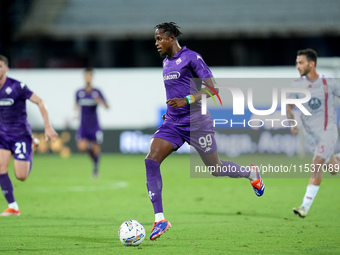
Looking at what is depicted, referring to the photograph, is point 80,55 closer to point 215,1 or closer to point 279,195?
point 215,1

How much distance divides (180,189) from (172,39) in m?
6.75

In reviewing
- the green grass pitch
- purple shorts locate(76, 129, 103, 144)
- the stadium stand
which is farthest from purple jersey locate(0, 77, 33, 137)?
the stadium stand

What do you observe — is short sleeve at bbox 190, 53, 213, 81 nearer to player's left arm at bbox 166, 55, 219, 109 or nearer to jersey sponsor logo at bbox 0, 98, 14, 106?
player's left arm at bbox 166, 55, 219, 109

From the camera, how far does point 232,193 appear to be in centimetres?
1410

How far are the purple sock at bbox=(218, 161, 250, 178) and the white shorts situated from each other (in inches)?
54.9

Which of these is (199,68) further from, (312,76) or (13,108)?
(13,108)

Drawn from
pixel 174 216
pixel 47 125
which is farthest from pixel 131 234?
pixel 47 125

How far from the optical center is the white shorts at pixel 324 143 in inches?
396

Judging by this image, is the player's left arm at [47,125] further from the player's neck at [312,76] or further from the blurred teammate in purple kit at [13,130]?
the player's neck at [312,76]

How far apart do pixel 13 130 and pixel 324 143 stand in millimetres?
4581

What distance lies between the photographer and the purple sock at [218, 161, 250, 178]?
8.98 metres

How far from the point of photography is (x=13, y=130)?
10594mm

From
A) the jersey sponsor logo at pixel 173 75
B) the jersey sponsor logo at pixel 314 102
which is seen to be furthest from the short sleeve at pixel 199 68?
the jersey sponsor logo at pixel 314 102

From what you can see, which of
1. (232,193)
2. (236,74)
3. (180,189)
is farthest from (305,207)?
(236,74)
